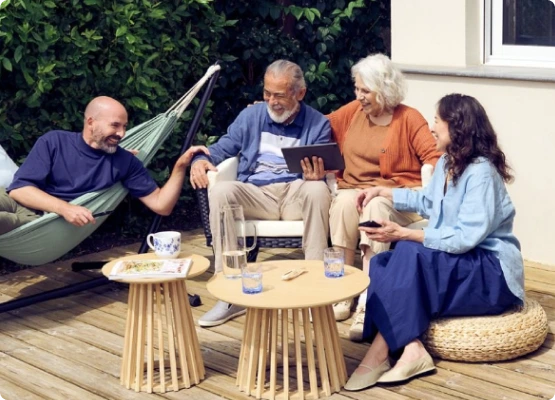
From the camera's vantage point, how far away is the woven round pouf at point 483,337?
3990 mm

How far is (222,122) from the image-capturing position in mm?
6719

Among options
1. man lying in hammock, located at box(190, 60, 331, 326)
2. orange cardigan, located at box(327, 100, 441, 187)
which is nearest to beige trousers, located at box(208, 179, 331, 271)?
man lying in hammock, located at box(190, 60, 331, 326)

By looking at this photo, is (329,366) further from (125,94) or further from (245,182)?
(125,94)

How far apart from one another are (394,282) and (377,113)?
1.16 meters

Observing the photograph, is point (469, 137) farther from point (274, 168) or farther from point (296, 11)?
A: point (296, 11)

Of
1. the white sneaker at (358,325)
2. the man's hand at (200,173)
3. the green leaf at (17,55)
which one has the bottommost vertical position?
the white sneaker at (358,325)

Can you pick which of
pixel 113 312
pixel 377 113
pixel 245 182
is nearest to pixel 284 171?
pixel 245 182

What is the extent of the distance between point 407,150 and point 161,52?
6.21ft

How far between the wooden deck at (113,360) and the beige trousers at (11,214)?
18.4 inches

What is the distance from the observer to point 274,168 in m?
5.02

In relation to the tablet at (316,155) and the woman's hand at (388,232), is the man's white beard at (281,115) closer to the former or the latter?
the tablet at (316,155)

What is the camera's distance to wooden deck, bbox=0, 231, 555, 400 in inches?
151

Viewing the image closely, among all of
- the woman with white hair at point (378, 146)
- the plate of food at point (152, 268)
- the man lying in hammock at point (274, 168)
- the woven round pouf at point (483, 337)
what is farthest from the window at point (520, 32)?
the plate of food at point (152, 268)

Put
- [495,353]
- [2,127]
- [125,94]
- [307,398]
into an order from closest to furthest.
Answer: [307,398], [495,353], [2,127], [125,94]
